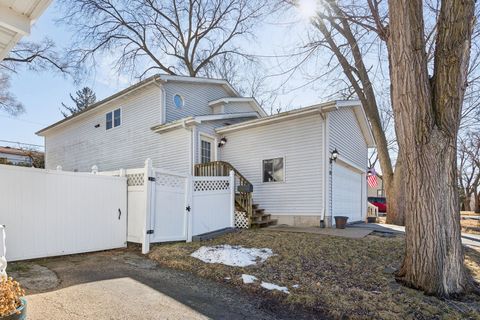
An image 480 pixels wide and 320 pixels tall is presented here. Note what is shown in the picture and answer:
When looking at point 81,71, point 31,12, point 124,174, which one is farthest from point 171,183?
point 81,71

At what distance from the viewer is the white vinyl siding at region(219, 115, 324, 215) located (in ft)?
34.0

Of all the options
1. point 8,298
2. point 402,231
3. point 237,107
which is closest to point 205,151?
point 237,107

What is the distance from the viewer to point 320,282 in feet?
15.7

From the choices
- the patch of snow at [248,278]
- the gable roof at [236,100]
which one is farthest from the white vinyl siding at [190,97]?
the patch of snow at [248,278]

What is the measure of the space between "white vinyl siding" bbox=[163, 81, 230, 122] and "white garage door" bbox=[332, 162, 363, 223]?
656 cm

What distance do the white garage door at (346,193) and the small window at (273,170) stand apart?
5.90ft

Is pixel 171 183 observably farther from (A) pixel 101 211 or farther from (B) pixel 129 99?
(B) pixel 129 99

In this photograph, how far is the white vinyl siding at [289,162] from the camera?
408 inches

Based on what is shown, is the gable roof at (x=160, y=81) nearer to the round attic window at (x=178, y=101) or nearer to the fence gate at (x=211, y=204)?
the round attic window at (x=178, y=101)

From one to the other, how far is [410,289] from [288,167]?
6679 millimetres

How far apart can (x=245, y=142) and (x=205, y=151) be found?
1.68 metres

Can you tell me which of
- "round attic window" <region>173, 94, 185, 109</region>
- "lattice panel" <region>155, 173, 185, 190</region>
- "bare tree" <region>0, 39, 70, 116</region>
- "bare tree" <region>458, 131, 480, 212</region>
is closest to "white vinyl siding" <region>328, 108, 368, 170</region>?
"lattice panel" <region>155, 173, 185, 190</region>

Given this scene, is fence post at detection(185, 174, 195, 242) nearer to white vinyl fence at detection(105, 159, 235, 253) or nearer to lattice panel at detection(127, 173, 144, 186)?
white vinyl fence at detection(105, 159, 235, 253)

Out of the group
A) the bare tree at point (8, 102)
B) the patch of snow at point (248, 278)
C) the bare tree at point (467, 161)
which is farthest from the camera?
the bare tree at point (467, 161)
